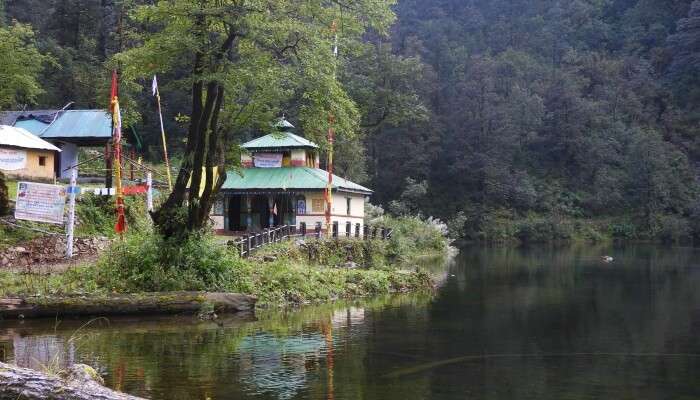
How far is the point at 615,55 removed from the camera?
102500 millimetres

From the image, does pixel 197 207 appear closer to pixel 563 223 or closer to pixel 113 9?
pixel 113 9

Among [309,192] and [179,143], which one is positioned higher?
[179,143]

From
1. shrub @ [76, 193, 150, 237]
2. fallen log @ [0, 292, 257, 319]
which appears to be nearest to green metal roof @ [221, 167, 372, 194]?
shrub @ [76, 193, 150, 237]

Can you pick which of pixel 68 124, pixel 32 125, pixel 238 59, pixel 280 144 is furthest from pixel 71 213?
pixel 32 125

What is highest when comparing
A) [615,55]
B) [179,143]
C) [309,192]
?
[615,55]

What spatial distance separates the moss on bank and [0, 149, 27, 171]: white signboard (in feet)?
42.4

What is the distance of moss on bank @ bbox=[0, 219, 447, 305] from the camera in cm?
2103

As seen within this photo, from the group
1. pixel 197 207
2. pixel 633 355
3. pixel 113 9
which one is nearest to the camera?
pixel 633 355

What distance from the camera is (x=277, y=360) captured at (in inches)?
574

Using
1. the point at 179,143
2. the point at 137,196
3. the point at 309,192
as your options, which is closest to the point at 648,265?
the point at 309,192

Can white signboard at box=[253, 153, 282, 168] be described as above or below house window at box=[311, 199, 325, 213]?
above

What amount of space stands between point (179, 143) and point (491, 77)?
38787mm

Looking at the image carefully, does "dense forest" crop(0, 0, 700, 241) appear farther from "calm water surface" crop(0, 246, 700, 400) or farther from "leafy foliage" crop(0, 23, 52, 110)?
"calm water surface" crop(0, 246, 700, 400)

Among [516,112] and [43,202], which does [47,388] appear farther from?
[516,112]
